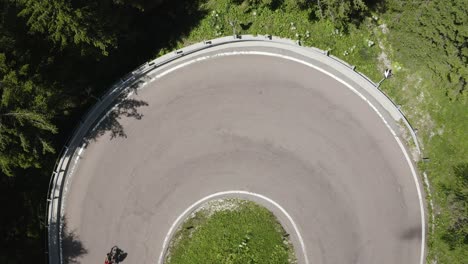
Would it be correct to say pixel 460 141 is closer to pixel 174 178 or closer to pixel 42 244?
pixel 174 178

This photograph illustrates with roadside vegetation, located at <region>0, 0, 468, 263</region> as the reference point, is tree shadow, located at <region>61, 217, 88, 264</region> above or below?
below

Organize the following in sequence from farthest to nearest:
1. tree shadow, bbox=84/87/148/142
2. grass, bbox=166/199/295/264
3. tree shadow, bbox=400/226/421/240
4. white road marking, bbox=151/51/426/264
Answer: tree shadow, bbox=84/87/148/142 → white road marking, bbox=151/51/426/264 → tree shadow, bbox=400/226/421/240 → grass, bbox=166/199/295/264

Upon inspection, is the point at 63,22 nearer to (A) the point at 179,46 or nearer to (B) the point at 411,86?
(A) the point at 179,46

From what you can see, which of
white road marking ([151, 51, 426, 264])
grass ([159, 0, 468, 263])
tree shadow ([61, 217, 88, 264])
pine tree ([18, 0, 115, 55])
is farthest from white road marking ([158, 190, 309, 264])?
pine tree ([18, 0, 115, 55])

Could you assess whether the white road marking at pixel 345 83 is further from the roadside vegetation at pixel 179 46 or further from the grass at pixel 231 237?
the grass at pixel 231 237

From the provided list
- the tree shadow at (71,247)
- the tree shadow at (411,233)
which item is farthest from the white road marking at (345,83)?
the tree shadow at (71,247)

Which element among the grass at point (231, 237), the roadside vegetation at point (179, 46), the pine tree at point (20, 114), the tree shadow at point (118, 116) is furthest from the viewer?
the tree shadow at point (118, 116)

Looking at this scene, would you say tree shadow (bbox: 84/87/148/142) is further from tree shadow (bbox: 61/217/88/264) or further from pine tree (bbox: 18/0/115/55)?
tree shadow (bbox: 61/217/88/264)
